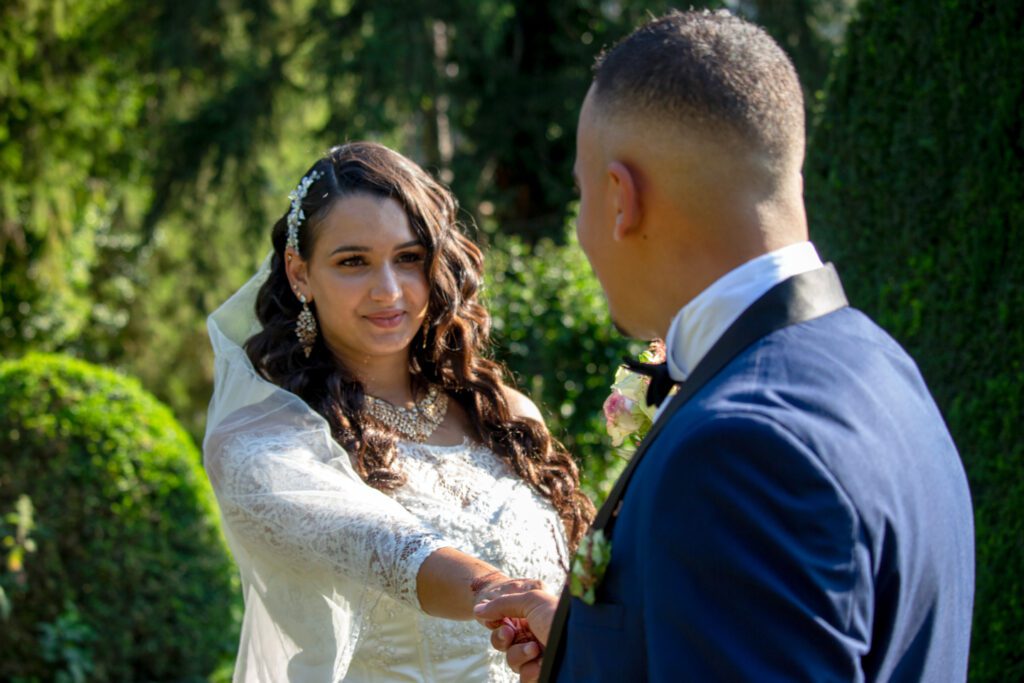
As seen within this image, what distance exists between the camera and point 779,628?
1.33 m

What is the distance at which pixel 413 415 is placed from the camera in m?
3.34

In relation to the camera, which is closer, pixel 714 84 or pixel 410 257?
pixel 714 84

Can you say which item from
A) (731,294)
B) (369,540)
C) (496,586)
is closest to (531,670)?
(496,586)

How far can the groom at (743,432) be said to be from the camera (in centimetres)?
135

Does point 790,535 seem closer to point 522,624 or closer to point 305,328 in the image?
point 522,624

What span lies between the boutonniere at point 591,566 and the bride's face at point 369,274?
1682mm

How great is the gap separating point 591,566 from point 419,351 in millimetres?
1990

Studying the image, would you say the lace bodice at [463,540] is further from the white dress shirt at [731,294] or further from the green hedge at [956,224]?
the green hedge at [956,224]

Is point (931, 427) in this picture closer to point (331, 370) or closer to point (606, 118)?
point (606, 118)

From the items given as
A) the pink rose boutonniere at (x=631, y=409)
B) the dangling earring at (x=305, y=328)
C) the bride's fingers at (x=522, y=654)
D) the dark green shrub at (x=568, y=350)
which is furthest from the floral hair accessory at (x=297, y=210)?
the dark green shrub at (x=568, y=350)

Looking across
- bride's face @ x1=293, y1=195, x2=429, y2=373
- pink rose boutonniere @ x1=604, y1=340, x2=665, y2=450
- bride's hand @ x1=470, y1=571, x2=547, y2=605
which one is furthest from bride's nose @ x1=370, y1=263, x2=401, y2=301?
bride's hand @ x1=470, y1=571, x2=547, y2=605

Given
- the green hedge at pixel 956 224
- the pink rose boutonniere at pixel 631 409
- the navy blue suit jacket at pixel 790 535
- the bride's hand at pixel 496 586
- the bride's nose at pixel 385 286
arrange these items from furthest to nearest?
the green hedge at pixel 956 224, the bride's nose at pixel 385 286, the pink rose boutonniere at pixel 631 409, the bride's hand at pixel 496 586, the navy blue suit jacket at pixel 790 535

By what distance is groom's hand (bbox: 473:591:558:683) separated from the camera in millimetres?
2293

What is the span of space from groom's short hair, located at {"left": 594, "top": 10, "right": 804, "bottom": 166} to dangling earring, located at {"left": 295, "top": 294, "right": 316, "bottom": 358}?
Answer: 1.82 meters
